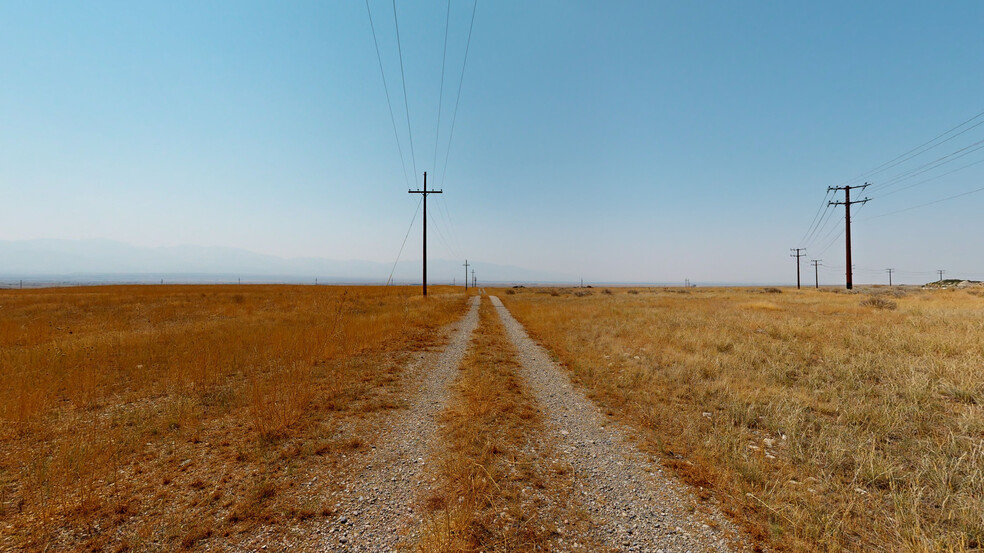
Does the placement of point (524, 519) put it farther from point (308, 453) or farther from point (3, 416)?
point (3, 416)

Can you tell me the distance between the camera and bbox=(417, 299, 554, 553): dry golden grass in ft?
11.0

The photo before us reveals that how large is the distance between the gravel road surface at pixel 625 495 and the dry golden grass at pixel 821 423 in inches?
16.6

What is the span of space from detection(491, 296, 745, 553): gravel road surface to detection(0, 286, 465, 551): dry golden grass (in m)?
3.25

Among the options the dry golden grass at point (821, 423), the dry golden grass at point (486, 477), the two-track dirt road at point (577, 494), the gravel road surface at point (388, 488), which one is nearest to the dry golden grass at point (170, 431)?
the gravel road surface at point (388, 488)

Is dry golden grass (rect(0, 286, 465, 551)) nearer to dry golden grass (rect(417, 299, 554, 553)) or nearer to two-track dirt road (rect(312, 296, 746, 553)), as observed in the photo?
two-track dirt road (rect(312, 296, 746, 553))

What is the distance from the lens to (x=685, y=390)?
8.17 metres

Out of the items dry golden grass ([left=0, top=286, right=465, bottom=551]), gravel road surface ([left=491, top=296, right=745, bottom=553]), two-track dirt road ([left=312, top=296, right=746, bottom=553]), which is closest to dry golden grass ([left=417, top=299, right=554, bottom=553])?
two-track dirt road ([left=312, top=296, right=746, bottom=553])

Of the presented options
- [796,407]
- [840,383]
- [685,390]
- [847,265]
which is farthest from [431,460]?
[847,265]

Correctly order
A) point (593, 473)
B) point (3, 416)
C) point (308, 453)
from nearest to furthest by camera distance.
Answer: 1. point (593, 473)
2. point (308, 453)
3. point (3, 416)

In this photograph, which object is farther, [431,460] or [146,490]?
[431,460]

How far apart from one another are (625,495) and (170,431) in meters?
7.47

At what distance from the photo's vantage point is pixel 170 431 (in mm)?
5879

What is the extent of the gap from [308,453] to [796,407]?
9278 mm

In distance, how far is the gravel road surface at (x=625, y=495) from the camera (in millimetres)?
3365
